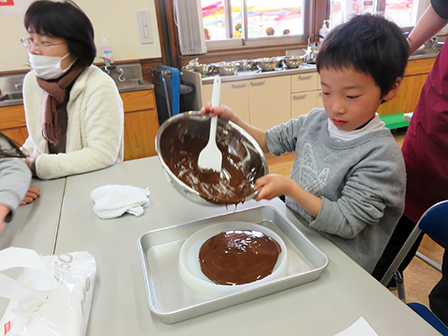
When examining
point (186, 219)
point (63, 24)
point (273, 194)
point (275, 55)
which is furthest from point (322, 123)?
point (275, 55)

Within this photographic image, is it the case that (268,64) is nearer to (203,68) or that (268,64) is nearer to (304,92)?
(304,92)

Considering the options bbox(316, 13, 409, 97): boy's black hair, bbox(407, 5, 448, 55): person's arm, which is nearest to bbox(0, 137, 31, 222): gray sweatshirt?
bbox(316, 13, 409, 97): boy's black hair

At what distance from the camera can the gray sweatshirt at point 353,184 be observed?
0.77 meters

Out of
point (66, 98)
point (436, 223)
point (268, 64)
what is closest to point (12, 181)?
point (66, 98)

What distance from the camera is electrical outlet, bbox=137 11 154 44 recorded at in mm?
2977

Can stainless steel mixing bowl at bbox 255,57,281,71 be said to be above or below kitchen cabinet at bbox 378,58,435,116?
above

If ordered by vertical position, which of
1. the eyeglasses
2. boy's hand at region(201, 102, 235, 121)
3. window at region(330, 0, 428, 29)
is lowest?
boy's hand at region(201, 102, 235, 121)

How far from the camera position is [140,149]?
2.79 metres

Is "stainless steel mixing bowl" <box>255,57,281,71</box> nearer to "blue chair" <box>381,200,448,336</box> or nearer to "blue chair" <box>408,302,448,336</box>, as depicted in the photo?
"blue chair" <box>381,200,448,336</box>

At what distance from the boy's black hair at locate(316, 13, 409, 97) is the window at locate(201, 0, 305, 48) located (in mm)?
3035

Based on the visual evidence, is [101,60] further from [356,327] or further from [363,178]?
[356,327]

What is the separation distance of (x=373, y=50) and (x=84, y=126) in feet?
4.07

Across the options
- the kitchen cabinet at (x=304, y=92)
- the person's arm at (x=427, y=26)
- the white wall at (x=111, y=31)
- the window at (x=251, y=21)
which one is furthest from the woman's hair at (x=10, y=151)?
the window at (x=251, y=21)

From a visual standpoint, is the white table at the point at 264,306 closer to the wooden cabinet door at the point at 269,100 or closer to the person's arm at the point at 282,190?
the person's arm at the point at 282,190
